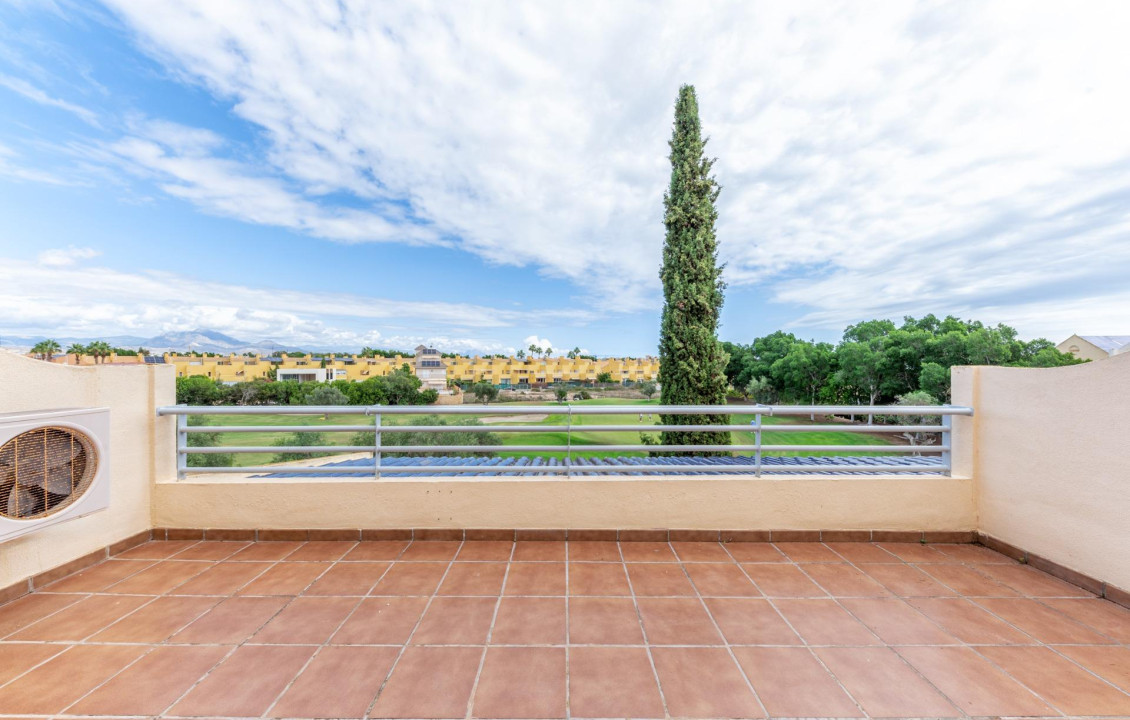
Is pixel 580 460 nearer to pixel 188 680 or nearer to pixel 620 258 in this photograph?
pixel 188 680

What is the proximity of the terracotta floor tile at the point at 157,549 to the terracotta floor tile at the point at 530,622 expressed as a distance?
238 cm

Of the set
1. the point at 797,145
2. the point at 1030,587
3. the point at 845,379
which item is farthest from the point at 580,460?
the point at 845,379

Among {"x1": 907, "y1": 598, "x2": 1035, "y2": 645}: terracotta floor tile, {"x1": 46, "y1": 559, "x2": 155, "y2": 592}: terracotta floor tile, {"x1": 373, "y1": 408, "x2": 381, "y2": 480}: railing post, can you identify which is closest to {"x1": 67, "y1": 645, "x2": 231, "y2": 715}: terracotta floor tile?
{"x1": 46, "y1": 559, "x2": 155, "y2": 592}: terracotta floor tile

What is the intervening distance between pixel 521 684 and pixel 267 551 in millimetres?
2165

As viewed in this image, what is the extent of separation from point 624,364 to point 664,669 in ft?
171

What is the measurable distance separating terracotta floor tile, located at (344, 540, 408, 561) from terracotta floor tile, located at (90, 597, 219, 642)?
0.71 meters

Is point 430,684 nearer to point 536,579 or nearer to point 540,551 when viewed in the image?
point 536,579

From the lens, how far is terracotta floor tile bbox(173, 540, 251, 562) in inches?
104

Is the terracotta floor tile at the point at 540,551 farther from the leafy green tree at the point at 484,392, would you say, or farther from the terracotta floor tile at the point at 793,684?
the leafy green tree at the point at 484,392

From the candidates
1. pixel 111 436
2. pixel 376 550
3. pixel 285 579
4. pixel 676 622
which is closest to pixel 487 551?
pixel 376 550

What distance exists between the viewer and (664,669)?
5.32 feet

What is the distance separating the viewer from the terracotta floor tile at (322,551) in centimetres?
261

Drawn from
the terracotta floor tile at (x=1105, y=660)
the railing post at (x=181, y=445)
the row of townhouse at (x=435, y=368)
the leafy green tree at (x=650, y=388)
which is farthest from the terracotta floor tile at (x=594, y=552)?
the row of townhouse at (x=435, y=368)

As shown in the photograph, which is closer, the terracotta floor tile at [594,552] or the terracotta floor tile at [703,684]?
the terracotta floor tile at [703,684]
